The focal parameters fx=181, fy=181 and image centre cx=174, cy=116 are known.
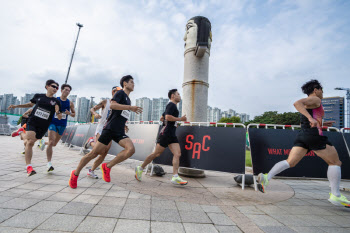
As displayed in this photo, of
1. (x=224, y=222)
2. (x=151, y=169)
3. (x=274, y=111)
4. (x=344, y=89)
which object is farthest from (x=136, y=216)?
(x=274, y=111)

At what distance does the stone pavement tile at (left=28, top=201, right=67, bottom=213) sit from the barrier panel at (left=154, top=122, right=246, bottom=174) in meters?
2.80

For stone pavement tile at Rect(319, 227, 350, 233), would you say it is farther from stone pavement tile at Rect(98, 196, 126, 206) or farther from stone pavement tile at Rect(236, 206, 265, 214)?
stone pavement tile at Rect(98, 196, 126, 206)

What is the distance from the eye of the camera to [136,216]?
2.16m

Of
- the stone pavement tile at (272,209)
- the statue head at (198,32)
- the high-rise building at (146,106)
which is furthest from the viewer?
the high-rise building at (146,106)

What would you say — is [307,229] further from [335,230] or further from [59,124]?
[59,124]

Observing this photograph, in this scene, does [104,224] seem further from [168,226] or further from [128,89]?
[128,89]

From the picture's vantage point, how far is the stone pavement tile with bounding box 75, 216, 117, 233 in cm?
177

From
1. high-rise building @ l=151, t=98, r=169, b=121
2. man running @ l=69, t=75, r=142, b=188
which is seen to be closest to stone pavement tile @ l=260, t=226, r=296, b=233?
man running @ l=69, t=75, r=142, b=188

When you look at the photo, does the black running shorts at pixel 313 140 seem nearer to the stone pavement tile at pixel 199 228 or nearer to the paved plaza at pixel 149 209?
the paved plaza at pixel 149 209

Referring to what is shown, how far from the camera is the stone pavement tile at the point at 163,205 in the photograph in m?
2.52

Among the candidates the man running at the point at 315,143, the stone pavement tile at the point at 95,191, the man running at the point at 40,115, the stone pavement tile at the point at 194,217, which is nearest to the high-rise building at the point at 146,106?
the man running at the point at 40,115

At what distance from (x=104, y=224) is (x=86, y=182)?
6.42 feet

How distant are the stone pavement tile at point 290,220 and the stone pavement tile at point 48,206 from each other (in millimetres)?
2801

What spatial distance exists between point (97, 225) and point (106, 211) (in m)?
0.38
